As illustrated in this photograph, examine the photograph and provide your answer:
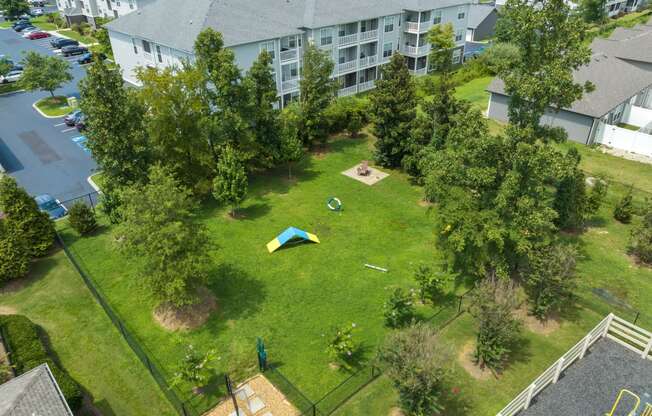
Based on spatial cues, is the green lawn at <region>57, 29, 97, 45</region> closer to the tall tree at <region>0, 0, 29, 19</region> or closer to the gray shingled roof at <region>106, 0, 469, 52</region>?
the tall tree at <region>0, 0, 29, 19</region>

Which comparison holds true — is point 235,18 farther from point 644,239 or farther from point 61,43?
point 61,43

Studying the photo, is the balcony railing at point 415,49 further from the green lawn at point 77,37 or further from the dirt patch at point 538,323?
the green lawn at point 77,37

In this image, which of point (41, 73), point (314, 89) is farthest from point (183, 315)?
point (41, 73)

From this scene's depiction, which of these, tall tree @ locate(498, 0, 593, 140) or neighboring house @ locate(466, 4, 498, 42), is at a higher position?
tall tree @ locate(498, 0, 593, 140)

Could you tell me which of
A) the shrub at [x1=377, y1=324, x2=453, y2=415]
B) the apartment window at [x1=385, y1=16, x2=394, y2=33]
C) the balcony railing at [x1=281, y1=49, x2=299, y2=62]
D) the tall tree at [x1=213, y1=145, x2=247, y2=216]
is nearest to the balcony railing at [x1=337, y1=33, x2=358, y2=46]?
the apartment window at [x1=385, y1=16, x2=394, y2=33]

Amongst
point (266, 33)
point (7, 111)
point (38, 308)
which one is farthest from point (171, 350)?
point (7, 111)

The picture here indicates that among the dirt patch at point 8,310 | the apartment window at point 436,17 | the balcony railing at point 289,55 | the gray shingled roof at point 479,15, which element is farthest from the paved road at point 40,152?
the gray shingled roof at point 479,15
